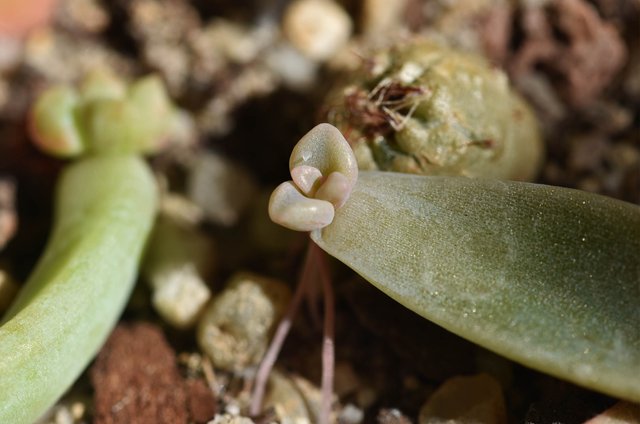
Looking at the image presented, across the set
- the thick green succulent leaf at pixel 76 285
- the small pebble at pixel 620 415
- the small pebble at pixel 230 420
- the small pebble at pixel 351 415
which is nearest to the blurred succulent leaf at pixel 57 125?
the thick green succulent leaf at pixel 76 285

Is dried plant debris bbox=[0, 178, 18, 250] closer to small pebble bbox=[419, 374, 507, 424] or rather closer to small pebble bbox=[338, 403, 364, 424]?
small pebble bbox=[338, 403, 364, 424]

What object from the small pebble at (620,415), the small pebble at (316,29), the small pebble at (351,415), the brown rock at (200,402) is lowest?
the small pebble at (351,415)

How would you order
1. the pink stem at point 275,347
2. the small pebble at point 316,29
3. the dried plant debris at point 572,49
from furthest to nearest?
1. the small pebble at point 316,29
2. the dried plant debris at point 572,49
3. the pink stem at point 275,347

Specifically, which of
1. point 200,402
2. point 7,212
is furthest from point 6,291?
point 200,402

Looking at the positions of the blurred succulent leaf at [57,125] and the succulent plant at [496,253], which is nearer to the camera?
the succulent plant at [496,253]

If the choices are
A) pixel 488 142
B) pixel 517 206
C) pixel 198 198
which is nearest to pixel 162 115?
pixel 198 198

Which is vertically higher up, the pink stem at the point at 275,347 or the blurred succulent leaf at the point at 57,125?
the blurred succulent leaf at the point at 57,125

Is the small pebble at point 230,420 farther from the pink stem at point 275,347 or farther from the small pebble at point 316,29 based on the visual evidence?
the small pebble at point 316,29
